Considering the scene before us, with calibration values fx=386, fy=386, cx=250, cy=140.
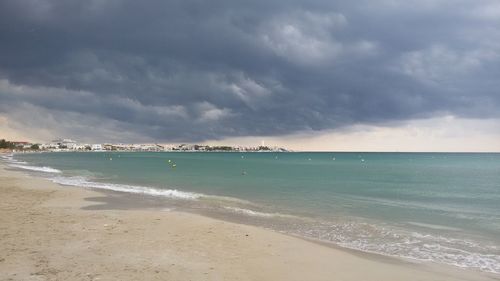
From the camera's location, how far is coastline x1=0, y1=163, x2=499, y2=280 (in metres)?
9.78

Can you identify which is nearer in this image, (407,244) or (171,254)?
(171,254)

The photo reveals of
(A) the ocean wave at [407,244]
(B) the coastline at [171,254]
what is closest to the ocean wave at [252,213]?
(A) the ocean wave at [407,244]

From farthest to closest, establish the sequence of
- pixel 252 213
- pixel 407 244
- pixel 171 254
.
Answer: pixel 252 213 < pixel 407 244 < pixel 171 254

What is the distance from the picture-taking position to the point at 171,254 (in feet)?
38.1

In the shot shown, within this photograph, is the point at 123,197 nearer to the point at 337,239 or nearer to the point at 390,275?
the point at 337,239

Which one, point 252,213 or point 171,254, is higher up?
point 171,254

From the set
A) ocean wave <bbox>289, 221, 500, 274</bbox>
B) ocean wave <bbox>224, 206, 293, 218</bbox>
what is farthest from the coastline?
ocean wave <bbox>224, 206, 293, 218</bbox>

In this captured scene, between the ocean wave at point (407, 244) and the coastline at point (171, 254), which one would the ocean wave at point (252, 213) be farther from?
the coastline at point (171, 254)

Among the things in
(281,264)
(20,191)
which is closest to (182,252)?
(281,264)

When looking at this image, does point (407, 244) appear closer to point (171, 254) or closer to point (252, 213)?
point (252, 213)

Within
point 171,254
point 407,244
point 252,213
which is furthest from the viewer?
point 252,213

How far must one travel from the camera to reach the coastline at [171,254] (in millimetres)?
9781

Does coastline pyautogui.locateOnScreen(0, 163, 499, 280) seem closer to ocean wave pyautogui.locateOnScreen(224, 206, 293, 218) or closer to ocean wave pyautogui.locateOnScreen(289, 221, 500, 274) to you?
ocean wave pyautogui.locateOnScreen(289, 221, 500, 274)

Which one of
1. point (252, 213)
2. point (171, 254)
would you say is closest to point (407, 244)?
point (252, 213)
